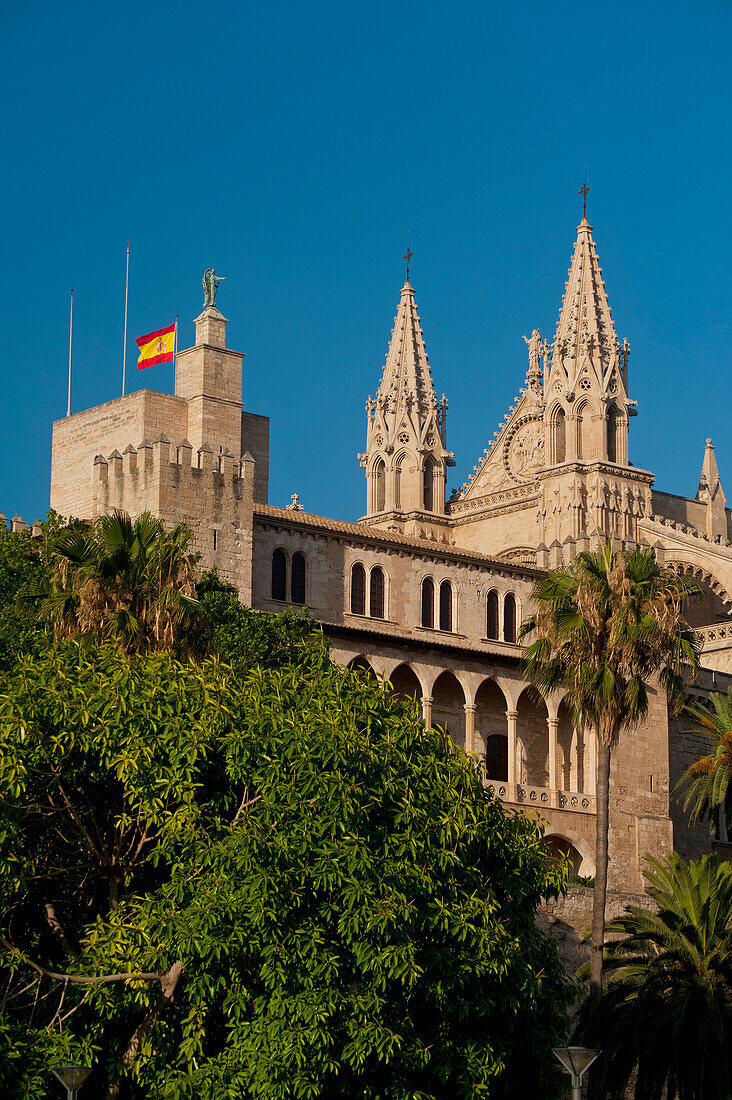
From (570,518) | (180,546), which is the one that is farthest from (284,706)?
(570,518)

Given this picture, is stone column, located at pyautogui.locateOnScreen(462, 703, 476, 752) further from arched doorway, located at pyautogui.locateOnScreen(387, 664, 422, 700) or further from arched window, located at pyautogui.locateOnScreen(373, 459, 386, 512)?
Answer: arched window, located at pyautogui.locateOnScreen(373, 459, 386, 512)

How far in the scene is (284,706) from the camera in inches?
1198

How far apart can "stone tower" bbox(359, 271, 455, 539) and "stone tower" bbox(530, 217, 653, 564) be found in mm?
5390

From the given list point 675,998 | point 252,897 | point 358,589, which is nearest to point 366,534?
point 358,589

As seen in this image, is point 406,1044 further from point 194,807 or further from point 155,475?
point 155,475

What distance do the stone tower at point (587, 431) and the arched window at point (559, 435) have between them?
0.11 ft

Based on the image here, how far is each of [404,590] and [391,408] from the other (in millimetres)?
16369

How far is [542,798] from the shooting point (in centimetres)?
5456

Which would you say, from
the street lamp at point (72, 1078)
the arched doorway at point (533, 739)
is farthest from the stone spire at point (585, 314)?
the street lamp at point (72, 1078)

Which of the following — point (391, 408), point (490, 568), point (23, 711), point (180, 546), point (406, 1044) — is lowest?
point (406, 1044)

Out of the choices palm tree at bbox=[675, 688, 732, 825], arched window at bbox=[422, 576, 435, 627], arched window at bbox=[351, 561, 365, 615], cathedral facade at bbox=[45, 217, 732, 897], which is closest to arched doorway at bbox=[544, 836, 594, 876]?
cathedral facade at bbox=[45, 217, 732, 897]

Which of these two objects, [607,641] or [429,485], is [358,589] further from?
[607,641]

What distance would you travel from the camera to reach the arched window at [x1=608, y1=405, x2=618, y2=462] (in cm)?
6788

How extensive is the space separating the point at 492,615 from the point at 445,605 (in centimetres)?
190
